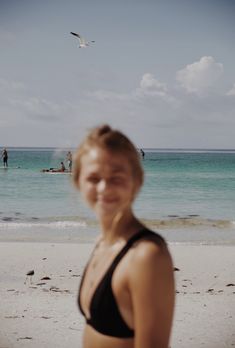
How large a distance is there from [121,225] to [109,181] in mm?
97

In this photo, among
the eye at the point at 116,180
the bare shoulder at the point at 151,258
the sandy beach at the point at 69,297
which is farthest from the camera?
the sandy beach at the point at 69,297

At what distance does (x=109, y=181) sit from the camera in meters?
1.17

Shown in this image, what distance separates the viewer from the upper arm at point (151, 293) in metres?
1.06

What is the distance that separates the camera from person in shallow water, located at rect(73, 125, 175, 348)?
42.3 inches

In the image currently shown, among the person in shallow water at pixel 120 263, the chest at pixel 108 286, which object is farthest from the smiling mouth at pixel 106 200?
the chest at pixel 108 286

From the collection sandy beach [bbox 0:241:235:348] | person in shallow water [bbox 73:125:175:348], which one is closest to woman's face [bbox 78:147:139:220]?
person in shallow water [bbox 73:125:175:348]

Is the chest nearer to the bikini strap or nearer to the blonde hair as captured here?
the bikini strap

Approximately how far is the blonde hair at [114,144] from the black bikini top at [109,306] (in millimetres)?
131

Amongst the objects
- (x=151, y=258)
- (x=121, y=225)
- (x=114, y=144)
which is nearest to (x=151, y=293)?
(x=151, y=258)

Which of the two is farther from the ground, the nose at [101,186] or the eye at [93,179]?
the eye at [93,179]

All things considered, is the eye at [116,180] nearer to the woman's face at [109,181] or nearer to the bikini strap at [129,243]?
A: the woman's face at [109,181]

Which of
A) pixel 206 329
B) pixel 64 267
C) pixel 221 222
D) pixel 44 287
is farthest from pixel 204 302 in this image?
pixel 221 222

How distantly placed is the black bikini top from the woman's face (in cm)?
8

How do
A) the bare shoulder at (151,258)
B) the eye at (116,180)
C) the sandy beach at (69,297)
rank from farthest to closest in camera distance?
1. the sandy beach at (69,297)
2. the eye at (116,180)
3. the bare shoulder at (151,258)
